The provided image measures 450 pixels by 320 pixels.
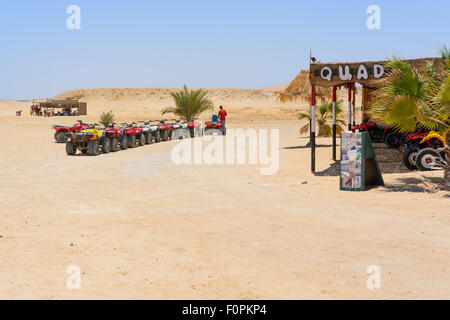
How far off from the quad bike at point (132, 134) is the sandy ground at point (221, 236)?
24.4 feet

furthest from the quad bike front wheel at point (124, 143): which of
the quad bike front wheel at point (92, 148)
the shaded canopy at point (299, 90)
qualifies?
the shaded canopy at point (299, 90)

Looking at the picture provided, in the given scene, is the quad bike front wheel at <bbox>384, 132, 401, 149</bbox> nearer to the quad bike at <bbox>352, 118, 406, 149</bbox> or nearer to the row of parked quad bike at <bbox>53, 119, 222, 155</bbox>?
the quad bike at <bbox>352, 118, 406, 149</bbox>

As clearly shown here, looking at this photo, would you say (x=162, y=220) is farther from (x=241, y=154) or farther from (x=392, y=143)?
(x=392, y=143)

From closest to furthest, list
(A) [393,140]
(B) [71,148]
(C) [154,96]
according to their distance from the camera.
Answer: (A) [393,140], (B) [71,148], (C) [154,96]

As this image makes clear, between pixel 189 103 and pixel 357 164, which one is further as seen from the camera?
pixel 189 103

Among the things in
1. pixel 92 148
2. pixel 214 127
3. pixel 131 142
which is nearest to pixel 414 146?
pixel 92 148

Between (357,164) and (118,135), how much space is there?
1123cm

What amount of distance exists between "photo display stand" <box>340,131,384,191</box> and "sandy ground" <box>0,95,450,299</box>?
0.27 metres

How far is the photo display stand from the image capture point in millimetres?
10172

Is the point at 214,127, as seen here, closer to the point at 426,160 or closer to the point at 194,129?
the point at 194,129

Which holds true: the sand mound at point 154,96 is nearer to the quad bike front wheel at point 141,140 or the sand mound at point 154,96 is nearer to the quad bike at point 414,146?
the quad bike front wheel at point 141,140

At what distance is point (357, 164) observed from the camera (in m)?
10.2

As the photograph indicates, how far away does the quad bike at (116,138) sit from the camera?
18578 millimetres
